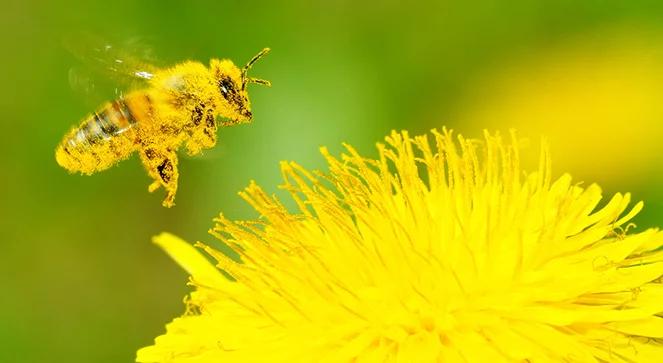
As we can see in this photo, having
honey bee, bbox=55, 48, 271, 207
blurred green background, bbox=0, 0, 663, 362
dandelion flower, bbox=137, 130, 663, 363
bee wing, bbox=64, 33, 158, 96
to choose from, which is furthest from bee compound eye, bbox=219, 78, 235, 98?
blurred green background, bbox=0, 0, 663, 362

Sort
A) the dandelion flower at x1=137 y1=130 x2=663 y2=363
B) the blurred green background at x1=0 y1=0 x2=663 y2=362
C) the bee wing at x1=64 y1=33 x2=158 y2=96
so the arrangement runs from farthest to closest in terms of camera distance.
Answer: the blurred green background at x1=0 y1=0 x2=663 y2=362 < the bee wing at x1=64 y1=33 x2=158 y2=96 < the dandelion flower at x1=137 y1=130 x2=663 y2=363

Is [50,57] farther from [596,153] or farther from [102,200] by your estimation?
[596,153]

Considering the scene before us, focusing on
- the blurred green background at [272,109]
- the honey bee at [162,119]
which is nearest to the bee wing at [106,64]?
the honey bee at [162,119]

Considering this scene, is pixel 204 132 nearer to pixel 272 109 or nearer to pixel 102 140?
pixel 102 140

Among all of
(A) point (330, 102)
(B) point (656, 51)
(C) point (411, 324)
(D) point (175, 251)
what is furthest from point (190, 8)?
(C) point (411, 324)

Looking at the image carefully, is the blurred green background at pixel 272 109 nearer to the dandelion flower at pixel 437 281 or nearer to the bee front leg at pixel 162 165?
the bee front leg at pixel 162 165

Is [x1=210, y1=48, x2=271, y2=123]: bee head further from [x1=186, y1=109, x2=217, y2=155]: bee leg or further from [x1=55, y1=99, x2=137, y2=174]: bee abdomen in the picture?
[x1=55, y1=99, x2=137, y2=174]: bee abdomen

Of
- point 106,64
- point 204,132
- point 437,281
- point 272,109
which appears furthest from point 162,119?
point 272,109
